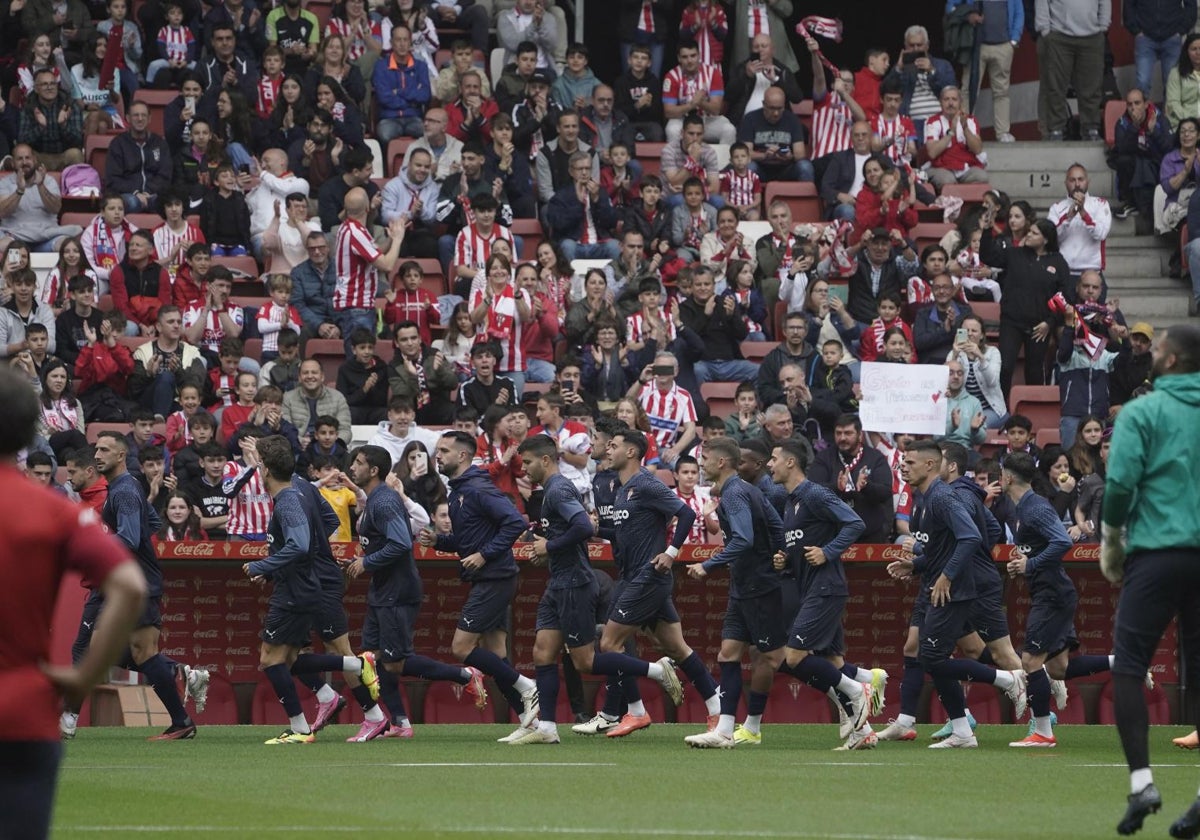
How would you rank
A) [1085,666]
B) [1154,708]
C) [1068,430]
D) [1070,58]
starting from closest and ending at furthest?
[1085,666] < [1154,708] < [1068,430] < [1070,58]

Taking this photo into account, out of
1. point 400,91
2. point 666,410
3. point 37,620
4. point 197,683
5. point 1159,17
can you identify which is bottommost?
point 197,683

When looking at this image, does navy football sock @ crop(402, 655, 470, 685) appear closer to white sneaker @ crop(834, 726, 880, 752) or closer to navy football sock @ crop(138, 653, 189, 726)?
navy football sock @ crop(138, 653, 189, 726)

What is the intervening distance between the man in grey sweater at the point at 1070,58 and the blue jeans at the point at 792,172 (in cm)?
379

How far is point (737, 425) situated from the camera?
19172 millimetres

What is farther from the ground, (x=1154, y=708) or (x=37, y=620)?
A: (x=37, y=620)

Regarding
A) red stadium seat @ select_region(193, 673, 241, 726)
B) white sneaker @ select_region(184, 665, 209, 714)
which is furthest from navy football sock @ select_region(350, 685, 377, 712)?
red stadium seat @ select_region(193, 673, 241, 726)

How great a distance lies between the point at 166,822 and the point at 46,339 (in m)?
10.5

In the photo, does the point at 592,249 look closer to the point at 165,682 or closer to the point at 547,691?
the point at 547,691

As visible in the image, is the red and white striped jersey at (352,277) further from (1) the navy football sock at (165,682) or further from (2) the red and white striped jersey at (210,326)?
(1) the navy football sock at (165,682)

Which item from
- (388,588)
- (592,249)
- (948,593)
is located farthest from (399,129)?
(948,593)

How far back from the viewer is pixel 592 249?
22047 millimetres

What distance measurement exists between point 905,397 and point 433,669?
6905 millimetres

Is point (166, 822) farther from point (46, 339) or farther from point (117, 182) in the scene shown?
point (117, 182)

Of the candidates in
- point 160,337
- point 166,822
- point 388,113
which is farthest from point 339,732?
point 388,113
